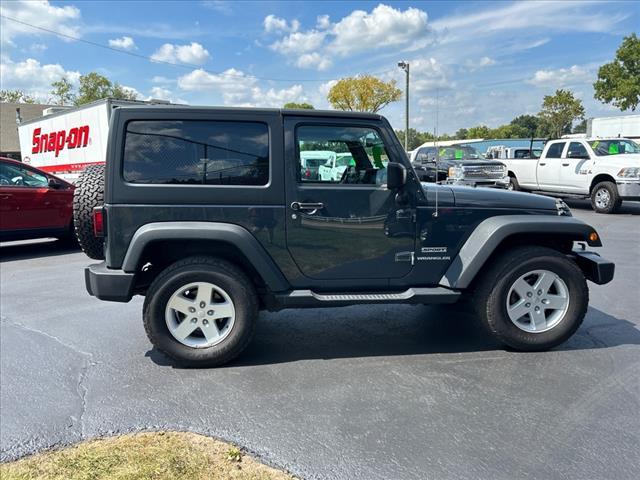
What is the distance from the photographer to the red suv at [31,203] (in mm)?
7820

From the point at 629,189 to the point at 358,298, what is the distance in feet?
34.6

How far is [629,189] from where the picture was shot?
37.5 ft

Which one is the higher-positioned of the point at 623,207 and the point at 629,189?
the point at 629,189

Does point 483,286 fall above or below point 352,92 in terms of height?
below

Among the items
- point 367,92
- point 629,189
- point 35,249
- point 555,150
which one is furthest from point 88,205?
point 367,92

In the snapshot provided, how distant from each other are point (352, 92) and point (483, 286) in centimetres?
4858

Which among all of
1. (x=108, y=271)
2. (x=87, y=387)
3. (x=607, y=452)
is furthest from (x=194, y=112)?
(x=607, y=452)

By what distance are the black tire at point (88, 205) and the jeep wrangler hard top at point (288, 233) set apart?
0.01 m

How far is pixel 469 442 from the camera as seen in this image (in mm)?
2689

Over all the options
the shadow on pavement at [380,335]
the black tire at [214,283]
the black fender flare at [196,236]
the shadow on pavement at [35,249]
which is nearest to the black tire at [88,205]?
the black fender flare at [196,236]

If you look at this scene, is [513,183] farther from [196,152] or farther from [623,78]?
[623,78]

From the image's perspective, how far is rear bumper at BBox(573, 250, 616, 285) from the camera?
3.93 meters

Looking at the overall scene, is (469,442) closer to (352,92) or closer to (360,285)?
(360,285)

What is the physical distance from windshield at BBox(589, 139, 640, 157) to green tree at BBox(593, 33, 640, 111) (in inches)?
832
